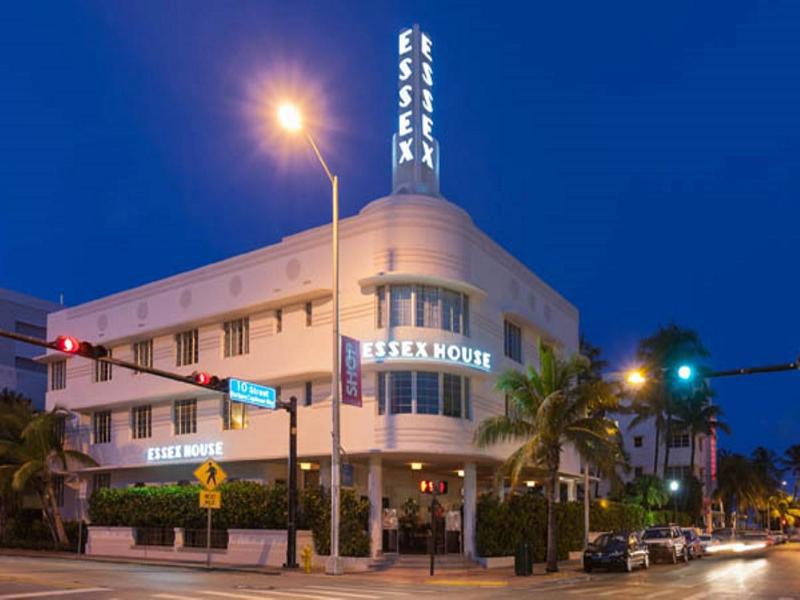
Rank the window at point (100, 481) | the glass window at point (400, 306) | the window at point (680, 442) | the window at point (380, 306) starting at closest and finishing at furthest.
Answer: the glass window at point (400, 306) → the window at point (380, 306) → the window at point (100, 481) → the window at point (680, 442)

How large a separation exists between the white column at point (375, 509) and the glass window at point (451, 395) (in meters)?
3.07

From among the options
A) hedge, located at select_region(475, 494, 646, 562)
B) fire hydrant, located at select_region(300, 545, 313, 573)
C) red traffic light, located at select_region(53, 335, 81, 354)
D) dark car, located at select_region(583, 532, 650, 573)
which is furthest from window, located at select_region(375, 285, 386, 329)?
red traffic light, located at select_region(53, 335, 81, 354)

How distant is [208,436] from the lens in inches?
1578

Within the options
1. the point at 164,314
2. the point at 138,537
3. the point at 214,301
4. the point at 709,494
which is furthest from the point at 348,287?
the point at 709,494

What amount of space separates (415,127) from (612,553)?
18375 mm

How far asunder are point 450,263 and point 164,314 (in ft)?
48.3

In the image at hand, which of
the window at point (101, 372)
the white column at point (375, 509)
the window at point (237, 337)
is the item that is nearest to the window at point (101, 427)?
the window at point (101, 372)

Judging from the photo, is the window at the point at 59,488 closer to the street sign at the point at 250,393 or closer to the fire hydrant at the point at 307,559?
the fire hydrant at the point at 307,559

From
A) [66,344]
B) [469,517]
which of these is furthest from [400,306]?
[66,344]

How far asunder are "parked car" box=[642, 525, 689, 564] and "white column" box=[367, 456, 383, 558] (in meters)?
12.6

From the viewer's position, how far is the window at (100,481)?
46281 millimetres

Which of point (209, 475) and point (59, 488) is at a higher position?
point (209, 475)

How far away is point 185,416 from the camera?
41.7 metres

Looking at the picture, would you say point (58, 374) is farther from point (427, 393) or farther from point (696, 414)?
point (696, 414)
